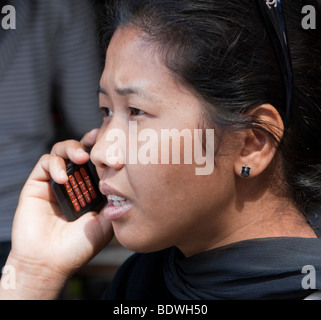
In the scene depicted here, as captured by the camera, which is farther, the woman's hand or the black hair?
the woman's hand

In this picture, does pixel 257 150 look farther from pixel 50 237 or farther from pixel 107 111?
pixel 50 237

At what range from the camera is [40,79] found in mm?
1795

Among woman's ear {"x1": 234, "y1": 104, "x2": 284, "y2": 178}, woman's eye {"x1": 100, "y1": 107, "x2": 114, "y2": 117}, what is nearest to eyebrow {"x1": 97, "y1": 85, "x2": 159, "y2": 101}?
woman's eye {"x1": 100, "y1": 107, "x2": 114, "y2": 117}

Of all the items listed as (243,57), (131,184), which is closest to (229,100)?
(243,57)

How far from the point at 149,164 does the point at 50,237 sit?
17.4 inches

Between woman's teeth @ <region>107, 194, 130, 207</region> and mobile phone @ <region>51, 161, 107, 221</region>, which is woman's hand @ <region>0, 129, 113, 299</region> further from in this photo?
woman's teeth @ <region>107, 194, 130, 207</region>

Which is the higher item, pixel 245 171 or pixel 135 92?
pixel 135 92

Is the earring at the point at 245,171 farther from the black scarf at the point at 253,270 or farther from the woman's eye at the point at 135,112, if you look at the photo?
the woman's eye at the point at 135,112

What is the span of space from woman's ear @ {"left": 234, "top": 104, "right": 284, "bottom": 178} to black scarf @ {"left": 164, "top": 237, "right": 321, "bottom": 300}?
170 millimetres

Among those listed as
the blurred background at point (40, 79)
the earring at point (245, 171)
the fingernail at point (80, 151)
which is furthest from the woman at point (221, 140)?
the blurred background at point (40, 79)

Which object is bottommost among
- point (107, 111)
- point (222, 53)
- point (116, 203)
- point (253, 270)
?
point (253, 270)

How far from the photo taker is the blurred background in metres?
1.73

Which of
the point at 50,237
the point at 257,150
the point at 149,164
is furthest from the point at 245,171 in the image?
the point at 50,237

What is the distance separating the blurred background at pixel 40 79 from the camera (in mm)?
1728
